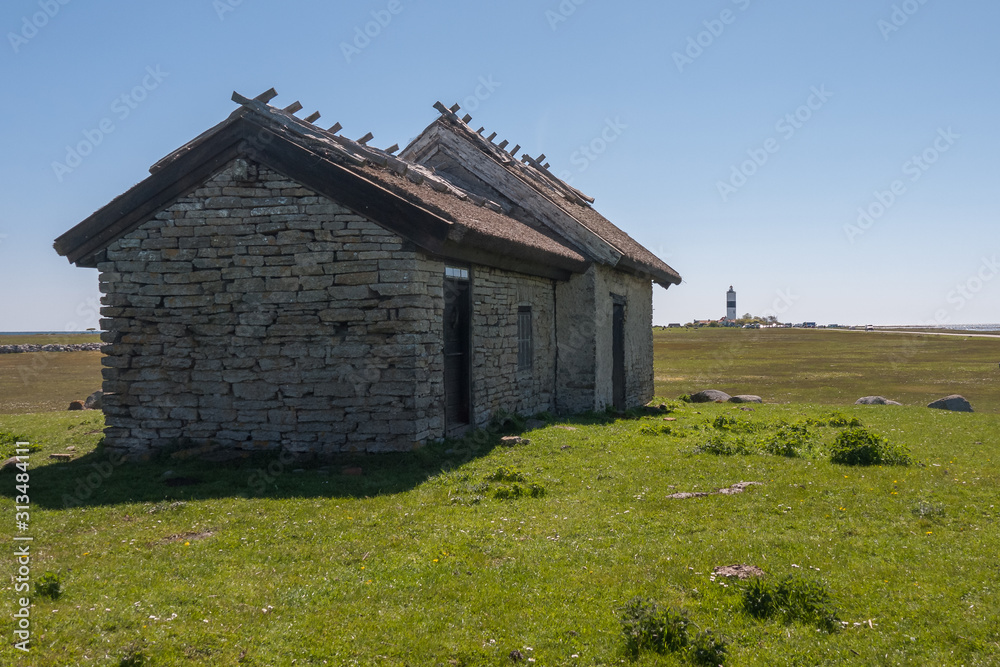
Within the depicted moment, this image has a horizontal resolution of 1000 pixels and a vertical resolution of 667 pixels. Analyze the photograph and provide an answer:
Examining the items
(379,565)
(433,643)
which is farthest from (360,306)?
(433,643)

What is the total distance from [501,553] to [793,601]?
2.35m

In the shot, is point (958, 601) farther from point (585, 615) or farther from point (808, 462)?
point (808, 462)

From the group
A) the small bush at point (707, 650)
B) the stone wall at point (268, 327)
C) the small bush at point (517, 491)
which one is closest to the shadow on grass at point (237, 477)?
the stone wall at point (268, 327)

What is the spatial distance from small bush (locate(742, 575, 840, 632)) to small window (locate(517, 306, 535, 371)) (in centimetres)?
858

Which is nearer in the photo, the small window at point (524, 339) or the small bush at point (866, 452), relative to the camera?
the small bush at point (866, 452)

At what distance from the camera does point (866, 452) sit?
32.1 ft

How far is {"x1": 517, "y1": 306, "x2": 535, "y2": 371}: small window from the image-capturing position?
13297mm

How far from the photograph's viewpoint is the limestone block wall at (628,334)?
1527cm

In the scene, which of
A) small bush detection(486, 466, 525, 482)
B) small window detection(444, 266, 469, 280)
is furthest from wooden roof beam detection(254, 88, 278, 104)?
small bush detection(486, 466, 525, 482)

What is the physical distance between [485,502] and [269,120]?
6378 millimetres

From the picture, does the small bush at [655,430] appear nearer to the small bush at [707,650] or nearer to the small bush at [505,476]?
the small bush at [505,476]

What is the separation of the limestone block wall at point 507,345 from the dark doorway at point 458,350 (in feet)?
0.36

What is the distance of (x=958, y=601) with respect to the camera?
475 centimetres

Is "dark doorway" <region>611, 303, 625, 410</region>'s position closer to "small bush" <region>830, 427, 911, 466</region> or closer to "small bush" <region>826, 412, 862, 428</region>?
"small bush" <region>826, 412, 862, 428</region>
